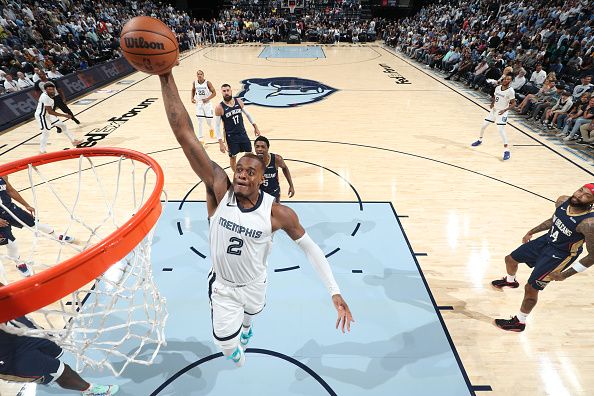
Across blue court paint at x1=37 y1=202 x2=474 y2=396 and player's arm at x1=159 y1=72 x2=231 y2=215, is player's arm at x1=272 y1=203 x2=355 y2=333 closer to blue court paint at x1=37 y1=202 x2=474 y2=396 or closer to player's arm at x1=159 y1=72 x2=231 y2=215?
player's arm at x1=159 y1=72 x2=231 y2=215

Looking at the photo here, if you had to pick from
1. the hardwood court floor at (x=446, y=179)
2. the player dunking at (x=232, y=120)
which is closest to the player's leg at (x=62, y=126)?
the hardwood court floor at (x=446, y=179)

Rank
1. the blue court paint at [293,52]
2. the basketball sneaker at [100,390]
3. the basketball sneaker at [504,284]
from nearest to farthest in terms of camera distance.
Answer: the basketball sneaker at [100,390]
the basketball sneaker at [504,284]
the blue court paint at [293,52]

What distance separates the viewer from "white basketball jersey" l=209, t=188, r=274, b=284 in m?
2.58

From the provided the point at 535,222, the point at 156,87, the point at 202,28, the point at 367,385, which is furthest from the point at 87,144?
the point at 202,28

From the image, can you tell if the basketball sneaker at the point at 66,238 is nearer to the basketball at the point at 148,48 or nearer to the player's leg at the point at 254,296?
the player's leg at the point at 254,296

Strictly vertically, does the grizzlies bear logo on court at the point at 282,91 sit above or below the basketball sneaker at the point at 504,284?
above

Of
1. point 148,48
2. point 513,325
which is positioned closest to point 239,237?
point 148,48

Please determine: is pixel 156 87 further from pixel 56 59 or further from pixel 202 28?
pixel 202 28

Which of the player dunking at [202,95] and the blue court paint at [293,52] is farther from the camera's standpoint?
the blue court paint at [293,52]

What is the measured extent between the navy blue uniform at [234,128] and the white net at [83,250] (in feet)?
5.10

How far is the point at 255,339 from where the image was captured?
3664mm

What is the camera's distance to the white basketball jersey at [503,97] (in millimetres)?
7496

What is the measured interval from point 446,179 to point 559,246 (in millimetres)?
3574

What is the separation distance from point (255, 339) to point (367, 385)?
1142 millimetres
